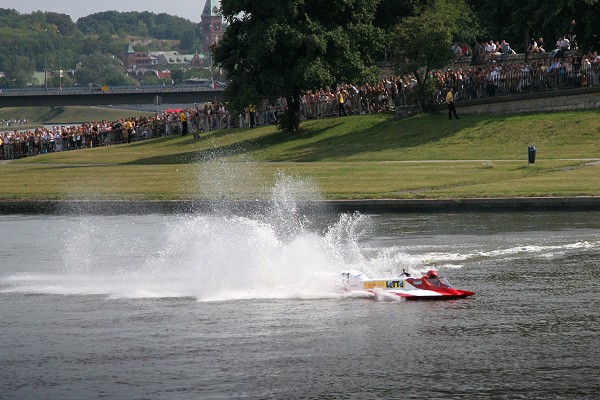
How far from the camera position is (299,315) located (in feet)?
77.2

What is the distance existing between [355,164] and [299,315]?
3228 cm

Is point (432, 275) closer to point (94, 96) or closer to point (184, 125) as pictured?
point (184, 125)

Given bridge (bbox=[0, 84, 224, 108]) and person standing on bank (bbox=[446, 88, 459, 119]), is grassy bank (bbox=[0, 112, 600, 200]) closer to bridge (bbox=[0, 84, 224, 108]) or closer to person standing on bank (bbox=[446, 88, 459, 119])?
person standing on bank (bbox=[446, 88, 459, 119])

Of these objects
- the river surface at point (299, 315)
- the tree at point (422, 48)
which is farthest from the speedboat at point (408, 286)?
the tree at point (422, 48)

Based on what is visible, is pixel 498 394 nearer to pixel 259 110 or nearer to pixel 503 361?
pixel 503 361

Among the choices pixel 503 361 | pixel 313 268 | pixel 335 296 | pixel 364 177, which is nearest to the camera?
pixel 503 361

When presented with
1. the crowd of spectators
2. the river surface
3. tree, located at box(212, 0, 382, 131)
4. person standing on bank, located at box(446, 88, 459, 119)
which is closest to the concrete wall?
the crowd of spectators

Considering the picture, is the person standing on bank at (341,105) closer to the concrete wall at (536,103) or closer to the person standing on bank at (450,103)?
the concrete wall at (536,103)

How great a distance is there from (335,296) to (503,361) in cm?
688

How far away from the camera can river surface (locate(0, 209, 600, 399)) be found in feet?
61.2

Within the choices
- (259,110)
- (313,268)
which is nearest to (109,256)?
(313,268)

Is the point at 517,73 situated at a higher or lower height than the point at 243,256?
higher

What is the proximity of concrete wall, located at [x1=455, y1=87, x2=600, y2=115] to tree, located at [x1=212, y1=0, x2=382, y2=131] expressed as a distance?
30.3 feet

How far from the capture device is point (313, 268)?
28141mm
